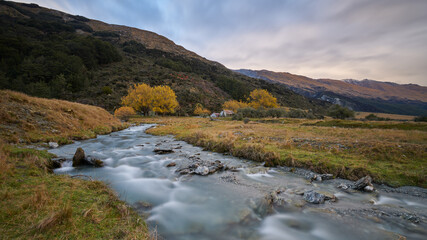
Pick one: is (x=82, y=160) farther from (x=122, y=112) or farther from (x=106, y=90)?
(x=106, y=90)

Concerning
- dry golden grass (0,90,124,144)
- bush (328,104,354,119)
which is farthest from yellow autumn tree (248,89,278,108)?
dry golden grass (0,90,124,144)

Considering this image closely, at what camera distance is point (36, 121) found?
15.7 metres

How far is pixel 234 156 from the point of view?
13.7 m

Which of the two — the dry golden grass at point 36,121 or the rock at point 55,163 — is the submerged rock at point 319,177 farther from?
the dry golden grass at point 36,121

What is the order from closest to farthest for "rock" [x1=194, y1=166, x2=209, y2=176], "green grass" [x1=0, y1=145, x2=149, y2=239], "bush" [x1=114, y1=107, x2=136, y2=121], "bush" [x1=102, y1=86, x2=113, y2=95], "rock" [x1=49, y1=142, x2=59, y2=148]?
1. "green grass" [x1=0, y1=145, x2=149, y2=239]
2. "rock" [x1=194, y1=166, x2=209, y2=176]
3. "rock" [x1=49, y1=142, x2=59, y2=148]
4. "bush" [x1=114, y1=107, x2=136, y2=121]
5. "bush" [x1=102, y1=86, x2=113, y2=95]

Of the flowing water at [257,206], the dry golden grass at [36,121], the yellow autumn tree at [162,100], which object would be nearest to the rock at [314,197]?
the flowing water at [257,206]

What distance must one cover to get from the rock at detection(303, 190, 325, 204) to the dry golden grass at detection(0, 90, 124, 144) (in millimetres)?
A: 17581

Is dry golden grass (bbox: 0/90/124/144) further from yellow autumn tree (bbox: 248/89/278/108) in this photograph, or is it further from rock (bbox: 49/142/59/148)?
yellow autumn tree (bbox: 248/89/278/108)

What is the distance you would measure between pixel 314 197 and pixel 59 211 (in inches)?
331

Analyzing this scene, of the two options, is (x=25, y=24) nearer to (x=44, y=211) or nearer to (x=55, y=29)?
(x=55, y=29)

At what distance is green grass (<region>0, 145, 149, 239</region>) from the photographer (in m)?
3.66

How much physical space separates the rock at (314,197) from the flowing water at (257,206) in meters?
0.19

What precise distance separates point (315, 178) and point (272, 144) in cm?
610

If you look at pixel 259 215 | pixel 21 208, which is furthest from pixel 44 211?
pixel 259 215
